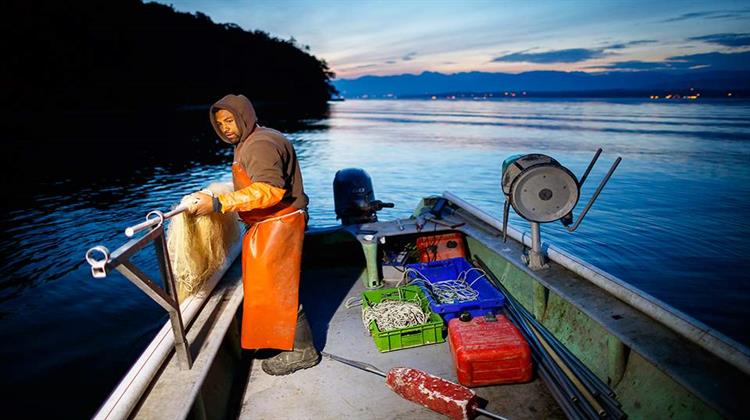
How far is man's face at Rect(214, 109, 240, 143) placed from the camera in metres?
2.91

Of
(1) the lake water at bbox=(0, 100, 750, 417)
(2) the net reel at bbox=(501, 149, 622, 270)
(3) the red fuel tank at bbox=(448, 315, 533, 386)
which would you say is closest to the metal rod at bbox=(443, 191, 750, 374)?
(2) the net reel at bbox=(501, 149, 622, 270)

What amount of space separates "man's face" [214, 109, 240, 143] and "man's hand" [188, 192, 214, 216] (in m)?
0.60

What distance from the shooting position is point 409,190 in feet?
60.0

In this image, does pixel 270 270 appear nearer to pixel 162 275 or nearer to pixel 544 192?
pixel 162 275

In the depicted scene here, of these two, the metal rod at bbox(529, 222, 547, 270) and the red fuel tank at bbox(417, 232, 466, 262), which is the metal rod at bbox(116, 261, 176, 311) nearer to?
the metal rod at bbox(529, 222, 547, 270)

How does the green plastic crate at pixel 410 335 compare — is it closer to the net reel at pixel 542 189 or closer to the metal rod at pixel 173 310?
the net reel at pixel 542 189

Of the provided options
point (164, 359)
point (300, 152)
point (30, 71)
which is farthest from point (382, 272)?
point (30, 71)

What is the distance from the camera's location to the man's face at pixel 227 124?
291 cm

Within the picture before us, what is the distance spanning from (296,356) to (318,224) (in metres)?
9.80

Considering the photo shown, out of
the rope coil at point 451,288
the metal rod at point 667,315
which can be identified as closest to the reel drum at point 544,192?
the metal rod at point 667,315

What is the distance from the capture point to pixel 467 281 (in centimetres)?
474

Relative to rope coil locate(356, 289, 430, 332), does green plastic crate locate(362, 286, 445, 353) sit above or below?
below

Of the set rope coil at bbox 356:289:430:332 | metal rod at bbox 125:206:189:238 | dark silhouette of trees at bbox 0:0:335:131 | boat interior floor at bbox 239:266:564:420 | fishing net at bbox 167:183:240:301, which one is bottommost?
boat interior floor at bbox 239:266:564:420

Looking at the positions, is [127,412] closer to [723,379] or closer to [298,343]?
[298,343]
